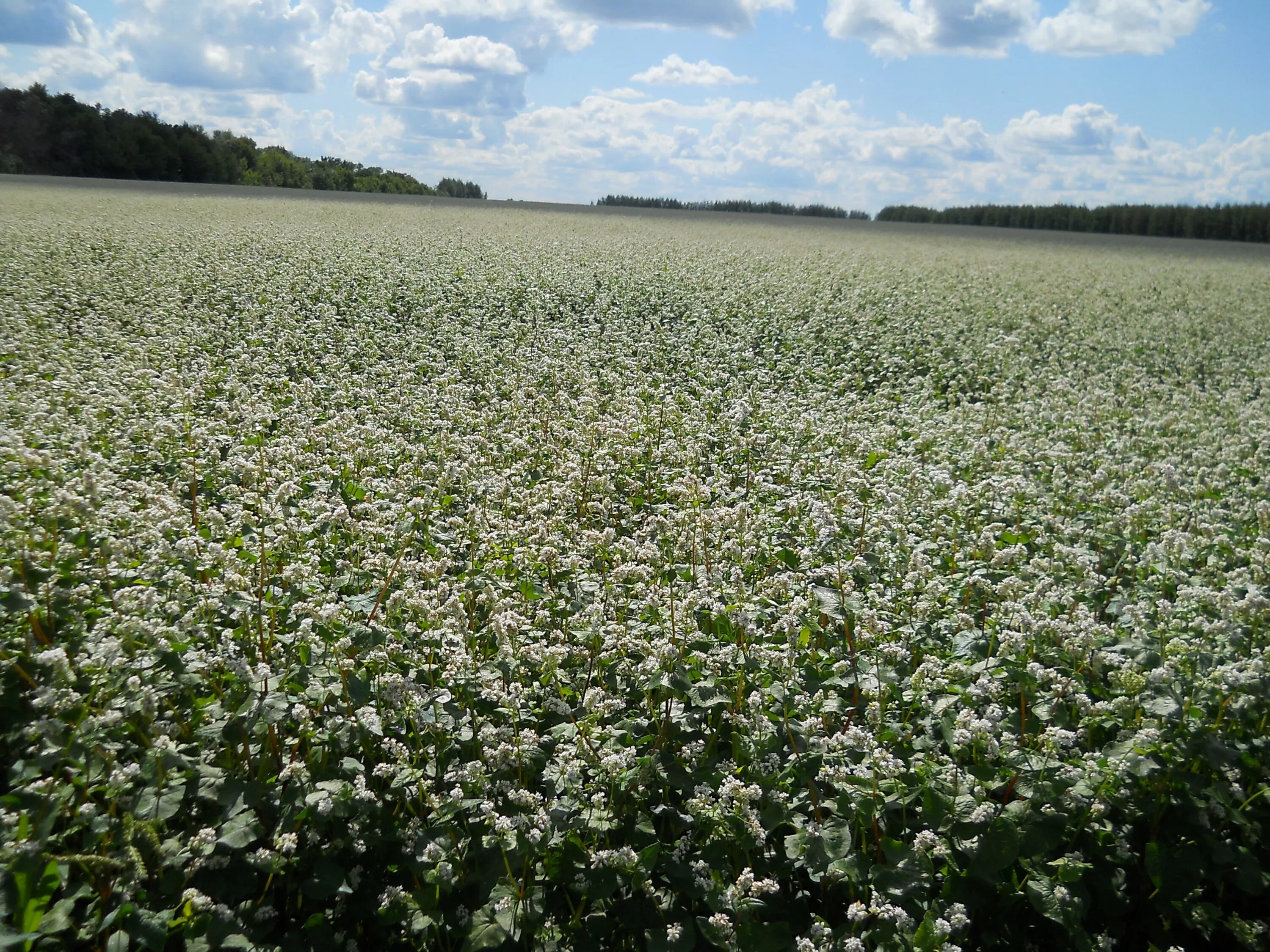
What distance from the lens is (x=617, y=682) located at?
13.7ft

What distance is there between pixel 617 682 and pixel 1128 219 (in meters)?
89.6

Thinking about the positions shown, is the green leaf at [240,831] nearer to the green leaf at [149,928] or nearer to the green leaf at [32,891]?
the green leaf at [149,928]

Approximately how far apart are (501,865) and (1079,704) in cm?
273

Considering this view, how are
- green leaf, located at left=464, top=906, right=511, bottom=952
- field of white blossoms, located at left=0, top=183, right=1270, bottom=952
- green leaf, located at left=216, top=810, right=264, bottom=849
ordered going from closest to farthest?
green leaf, located at left=464, top=906, right=511, bottom=952
green leaf, located at left=216, top=810, right=264, bottom=849
field of white blossoms, located at left=0, top=183, right=1270, bottom=952

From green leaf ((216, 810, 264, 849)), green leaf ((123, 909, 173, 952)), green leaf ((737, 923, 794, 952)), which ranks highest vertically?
green leaf ((216, 810, 264, 849))

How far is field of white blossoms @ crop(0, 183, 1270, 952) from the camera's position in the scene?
9.93ft

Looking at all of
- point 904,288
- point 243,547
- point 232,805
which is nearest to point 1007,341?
point 904,288

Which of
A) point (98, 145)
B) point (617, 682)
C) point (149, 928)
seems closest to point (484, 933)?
point (149, 928)

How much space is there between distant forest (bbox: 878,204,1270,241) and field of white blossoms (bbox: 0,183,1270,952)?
2900 inches

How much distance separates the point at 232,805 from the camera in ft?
10.2

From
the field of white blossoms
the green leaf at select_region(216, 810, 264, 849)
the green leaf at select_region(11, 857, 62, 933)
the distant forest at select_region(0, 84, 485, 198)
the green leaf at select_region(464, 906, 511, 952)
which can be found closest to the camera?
the green leaf at select_region(11, 857, 62, 933)

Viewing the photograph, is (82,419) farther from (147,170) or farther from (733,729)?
(147,170)

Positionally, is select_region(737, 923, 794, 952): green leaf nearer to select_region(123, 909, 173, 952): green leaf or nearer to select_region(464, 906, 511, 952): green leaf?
select_region(464, 906, 511, 952): green leaf

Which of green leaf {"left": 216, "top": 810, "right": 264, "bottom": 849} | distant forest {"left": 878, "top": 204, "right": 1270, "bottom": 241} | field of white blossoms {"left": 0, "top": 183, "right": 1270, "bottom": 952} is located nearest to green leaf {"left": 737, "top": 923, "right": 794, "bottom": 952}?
field of white blossoms {"left": 0, "top": 183, "right": 1270, "bottom": 952}
